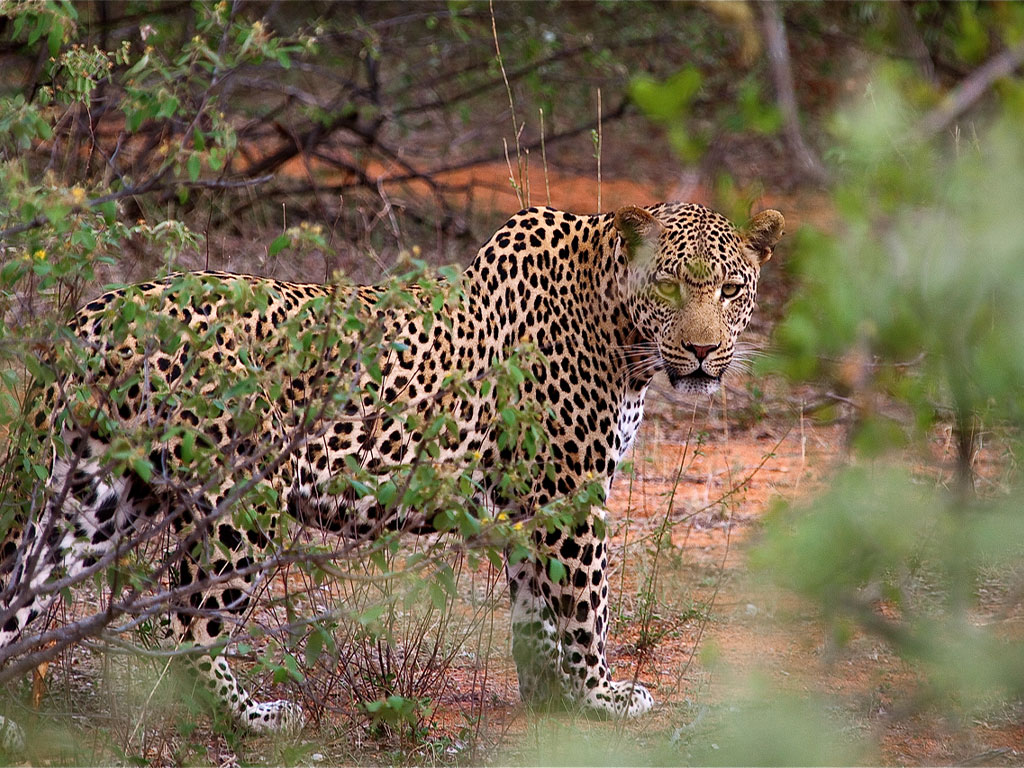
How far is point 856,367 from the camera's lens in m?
2.03

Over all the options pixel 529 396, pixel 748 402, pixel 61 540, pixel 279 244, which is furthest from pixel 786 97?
pixel 748 402

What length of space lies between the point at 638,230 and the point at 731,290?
427 mm

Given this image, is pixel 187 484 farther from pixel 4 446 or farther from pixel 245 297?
pixel 4 446

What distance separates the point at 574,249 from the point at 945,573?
3567mm

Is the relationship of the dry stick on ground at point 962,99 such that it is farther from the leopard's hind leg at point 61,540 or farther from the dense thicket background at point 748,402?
the leopard's hind leg at point 61,540

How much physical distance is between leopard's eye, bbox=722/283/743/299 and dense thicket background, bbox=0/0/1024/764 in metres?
0.24

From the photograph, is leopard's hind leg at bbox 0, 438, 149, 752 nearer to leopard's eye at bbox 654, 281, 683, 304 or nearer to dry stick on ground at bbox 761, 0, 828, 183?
leopard's eye at bbox 654, 281, 683, 304

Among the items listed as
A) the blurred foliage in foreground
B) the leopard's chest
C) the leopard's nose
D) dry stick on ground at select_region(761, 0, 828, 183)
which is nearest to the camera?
dry stick on ground at select_region(761, 0, 828, 183)

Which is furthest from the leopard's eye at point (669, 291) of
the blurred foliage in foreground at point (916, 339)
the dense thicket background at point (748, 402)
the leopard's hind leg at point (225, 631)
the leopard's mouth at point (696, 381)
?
the blurred foliage in foreground at point (916, 339)

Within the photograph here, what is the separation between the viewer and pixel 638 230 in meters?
5.09

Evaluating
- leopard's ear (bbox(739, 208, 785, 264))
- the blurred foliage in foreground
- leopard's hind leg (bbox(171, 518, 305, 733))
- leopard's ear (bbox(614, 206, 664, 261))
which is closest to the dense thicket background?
the blurred foliage in foreground

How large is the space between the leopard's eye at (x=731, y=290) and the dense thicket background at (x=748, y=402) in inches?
9.3

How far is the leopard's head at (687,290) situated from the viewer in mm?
4969

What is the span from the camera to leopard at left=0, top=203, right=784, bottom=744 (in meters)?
4.46
